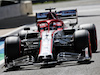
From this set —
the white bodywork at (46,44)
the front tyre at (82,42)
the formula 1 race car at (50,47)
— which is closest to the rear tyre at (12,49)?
the formula 1 race car at (50,47)

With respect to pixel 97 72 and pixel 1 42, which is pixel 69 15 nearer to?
pixel 1 42

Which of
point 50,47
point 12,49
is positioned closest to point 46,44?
point 50,47

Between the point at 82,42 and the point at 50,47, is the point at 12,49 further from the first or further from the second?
the point at 82,42

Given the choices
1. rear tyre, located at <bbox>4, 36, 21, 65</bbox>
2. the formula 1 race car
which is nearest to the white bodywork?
the formula 1 race car

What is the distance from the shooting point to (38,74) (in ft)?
29.5

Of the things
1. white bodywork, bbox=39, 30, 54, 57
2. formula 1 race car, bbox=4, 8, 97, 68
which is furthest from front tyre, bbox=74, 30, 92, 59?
white bodywork, bbox=39, 30, 54, 57

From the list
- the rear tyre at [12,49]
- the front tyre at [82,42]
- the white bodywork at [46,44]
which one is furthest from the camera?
the rear tyre at [12,49]

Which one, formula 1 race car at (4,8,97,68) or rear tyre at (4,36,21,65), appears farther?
rear tyre at (4,36,21,65)

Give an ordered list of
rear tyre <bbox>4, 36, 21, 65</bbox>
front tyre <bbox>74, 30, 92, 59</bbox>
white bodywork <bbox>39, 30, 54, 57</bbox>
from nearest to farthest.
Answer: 1. white bodywork <bbox>39, 30, 54, 57</bbox>
2. front tyre <bbox>74, 30, 92, 59</bbox>
3. rear tyre <bbox>4, 36, 21, 65</bbox>

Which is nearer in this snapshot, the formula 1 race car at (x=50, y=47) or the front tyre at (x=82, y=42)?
the formula 1 race car at (x=50, y=47)

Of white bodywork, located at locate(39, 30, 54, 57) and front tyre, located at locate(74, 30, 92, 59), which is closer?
white bodywork, located at locate(39, 30, 54, 57)

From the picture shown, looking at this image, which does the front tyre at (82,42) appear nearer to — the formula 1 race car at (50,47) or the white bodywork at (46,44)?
the formula 1 race car at (50,47)

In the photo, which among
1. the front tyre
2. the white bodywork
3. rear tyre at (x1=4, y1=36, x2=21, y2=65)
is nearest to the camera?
the white bodywork

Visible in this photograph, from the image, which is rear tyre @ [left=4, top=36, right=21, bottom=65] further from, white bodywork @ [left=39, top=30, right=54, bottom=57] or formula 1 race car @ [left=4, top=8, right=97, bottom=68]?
white bodywork @ [left=39, top=30, right=54, bottom=57]
